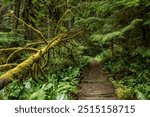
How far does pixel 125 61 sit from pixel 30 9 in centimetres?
659

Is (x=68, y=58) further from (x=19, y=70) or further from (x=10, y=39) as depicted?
(x=19, y=70)

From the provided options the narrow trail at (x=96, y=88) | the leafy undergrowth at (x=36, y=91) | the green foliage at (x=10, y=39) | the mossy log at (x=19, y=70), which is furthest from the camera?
the green foliage at (x=10, y=39)

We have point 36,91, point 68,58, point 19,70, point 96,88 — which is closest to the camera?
point 19,70

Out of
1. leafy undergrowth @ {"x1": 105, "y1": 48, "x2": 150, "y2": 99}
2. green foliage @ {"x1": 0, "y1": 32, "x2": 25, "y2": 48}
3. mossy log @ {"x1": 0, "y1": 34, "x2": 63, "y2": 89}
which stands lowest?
leafy undergrowth @ {"x1": 105, "y1": 48, "x2": 150, "y2": 99}

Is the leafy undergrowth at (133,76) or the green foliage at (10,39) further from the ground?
the green foliage at (10,39)

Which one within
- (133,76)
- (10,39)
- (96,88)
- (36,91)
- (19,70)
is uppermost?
(10,39)

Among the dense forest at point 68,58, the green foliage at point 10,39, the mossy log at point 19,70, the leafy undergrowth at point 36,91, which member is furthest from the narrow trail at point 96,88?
the green foliage at point 10,39

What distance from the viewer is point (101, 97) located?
1245 cm

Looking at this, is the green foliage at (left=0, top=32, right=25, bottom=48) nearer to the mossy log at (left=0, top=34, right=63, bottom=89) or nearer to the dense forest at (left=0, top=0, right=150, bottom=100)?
the dense forest at (left=0, top=0, right=150, bottom=100)

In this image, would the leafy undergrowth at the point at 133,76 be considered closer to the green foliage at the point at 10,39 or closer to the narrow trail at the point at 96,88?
the narrow trail at the point at 96,88

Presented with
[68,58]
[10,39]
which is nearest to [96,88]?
[10,39]

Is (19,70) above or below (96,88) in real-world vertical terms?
above

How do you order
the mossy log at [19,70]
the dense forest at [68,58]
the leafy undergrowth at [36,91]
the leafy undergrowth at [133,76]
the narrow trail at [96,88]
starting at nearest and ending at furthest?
1. the mossy log at [19,70]
2. the leafy undergrowth at [36,91]
3. the dense forest at [68,58]
4. the leafy undergrowth at [133,76]
5. the narrow trail at [96,88]

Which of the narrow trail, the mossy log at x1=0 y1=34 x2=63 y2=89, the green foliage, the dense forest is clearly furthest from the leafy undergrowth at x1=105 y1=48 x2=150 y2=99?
the green foliage
